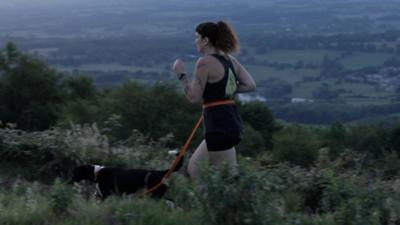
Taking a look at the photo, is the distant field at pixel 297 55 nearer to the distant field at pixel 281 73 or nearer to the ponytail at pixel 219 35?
the distant field at pixel 281 73

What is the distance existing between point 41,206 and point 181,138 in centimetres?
1679

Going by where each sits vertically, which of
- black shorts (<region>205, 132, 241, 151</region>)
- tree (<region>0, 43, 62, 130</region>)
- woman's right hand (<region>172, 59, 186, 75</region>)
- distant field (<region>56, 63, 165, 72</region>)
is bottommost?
distant field (<region>56, 63, 165, 72</region>)

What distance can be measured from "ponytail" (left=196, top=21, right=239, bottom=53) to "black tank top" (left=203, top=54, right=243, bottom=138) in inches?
4.1

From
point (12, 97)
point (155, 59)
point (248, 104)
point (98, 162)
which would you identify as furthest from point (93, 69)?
point (98, 162)

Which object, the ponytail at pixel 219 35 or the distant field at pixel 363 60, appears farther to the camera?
the distant field at pixel 363 60

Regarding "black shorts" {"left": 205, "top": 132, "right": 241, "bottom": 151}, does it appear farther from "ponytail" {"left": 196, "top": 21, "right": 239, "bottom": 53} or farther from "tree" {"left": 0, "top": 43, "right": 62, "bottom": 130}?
"tree" {"left": 0, "top": 43, "right": 62, "bottom": 130}

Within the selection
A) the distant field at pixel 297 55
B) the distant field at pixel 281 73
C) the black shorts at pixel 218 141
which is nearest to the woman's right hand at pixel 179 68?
the black shorts at pixel 218 141

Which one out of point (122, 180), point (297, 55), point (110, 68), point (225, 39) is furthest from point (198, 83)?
point (297, 55)

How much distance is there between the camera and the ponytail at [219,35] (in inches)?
243

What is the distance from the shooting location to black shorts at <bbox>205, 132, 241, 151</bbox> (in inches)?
238

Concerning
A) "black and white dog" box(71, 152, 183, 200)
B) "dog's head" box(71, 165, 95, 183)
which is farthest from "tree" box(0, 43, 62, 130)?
"black and white dog" box(71, 152, 183, 200)

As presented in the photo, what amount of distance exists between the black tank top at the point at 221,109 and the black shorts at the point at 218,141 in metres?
0.03

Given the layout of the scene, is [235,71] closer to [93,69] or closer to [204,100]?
[204,100]

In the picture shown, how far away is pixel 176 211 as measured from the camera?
5434 millimetres
